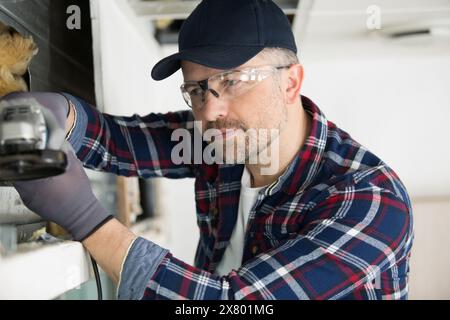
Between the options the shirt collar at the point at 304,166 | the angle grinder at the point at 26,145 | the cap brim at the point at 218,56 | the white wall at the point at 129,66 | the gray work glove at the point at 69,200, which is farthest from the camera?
the white wall at the point at 129,66

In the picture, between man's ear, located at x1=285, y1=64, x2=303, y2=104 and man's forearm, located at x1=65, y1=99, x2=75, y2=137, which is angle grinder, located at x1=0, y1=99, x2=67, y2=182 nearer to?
man's forearm, located at x1=65, y1=99, x2=75, y2=137

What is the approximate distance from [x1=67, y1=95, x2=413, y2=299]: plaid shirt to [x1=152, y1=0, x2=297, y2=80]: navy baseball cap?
0.20 metres

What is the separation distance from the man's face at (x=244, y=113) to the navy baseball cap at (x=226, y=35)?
0.03m

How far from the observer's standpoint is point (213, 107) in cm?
80

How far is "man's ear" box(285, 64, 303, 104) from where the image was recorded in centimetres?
87

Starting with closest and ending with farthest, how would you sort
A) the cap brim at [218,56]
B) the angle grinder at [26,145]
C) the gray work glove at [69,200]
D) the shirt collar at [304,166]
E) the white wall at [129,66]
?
the angle grinder at [26,145] < the gray work glove at [69,200] < the cap brim at [218,56] < the shirt collar at [304,166] < the white wall at [129,66]

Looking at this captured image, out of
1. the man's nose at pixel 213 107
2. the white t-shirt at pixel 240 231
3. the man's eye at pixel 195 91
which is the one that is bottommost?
the white t-shirt at pixel 240 231

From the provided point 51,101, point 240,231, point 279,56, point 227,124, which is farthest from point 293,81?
point 51,101

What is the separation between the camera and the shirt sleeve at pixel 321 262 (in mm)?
628

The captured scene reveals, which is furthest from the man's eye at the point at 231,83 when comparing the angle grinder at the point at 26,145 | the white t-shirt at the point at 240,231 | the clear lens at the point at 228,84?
the angle grinder at the point at 26,145

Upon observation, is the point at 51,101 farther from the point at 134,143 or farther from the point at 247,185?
the point at 247,185

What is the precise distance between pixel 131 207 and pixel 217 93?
25.2 inches

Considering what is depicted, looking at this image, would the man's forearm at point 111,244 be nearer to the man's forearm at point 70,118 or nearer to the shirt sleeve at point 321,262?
the shirt sleeve at point 321,262

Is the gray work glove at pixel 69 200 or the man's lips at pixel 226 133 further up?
the man's lips at pixel 226 133
